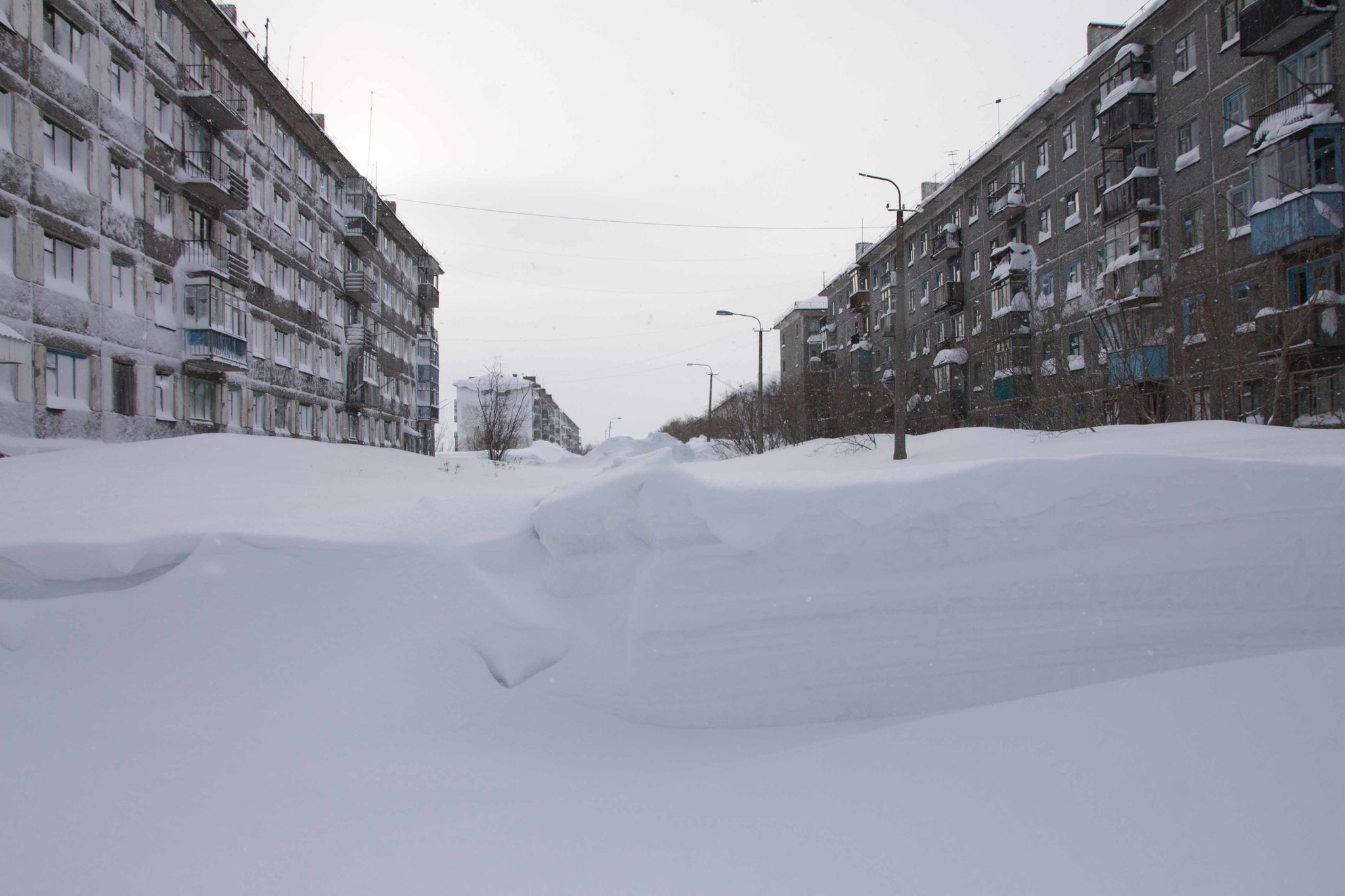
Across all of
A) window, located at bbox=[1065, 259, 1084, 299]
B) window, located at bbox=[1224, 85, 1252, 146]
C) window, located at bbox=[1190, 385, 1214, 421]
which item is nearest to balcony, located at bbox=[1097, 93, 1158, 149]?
window, located at bbox=[1224, 85, 1252, 146]

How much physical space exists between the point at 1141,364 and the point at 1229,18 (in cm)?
1249

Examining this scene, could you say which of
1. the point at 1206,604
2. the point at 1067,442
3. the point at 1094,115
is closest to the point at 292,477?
the point at 1206,604

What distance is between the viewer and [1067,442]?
45.8 ft

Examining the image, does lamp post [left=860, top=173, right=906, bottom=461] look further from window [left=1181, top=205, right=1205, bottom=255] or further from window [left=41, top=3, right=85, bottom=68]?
window [left=41, top=3, right=85, bottom=68]

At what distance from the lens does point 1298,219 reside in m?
18.6

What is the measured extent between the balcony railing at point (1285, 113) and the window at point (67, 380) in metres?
29.9

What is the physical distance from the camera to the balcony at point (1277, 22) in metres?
19.1

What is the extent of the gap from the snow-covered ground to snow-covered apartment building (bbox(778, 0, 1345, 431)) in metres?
11.6

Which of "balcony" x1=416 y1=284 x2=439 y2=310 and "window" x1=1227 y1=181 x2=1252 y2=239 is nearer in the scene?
"window" x1=1227 y1=181 x2=1252 y2=239

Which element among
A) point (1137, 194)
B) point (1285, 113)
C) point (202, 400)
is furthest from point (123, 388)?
point (1137, 194)

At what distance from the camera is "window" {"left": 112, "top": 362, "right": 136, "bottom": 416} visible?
61.3 ft

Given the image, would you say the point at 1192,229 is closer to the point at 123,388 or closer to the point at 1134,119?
the point at 1134,119

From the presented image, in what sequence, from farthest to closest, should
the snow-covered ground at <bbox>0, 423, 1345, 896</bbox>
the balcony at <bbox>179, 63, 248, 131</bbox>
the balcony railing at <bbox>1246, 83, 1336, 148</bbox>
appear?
the balcony at <bbox>179, 63, 248, 131</bbox> < the balcony railing at <bbox>1246, 83, 1336, 148</bbox> < the snow-covered ground at <bbox>0, 423, 1345, 896</bbox>

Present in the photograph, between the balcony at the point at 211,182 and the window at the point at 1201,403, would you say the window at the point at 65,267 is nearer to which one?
the balcony at the point at 211,182
